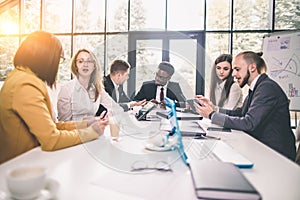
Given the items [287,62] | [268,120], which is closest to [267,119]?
[268,120]

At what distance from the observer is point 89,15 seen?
18.6ft

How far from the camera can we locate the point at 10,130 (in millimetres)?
1193

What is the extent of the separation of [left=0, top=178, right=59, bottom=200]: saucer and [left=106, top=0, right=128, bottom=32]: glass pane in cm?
510

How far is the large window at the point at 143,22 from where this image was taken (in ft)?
16.4

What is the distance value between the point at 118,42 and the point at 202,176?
5073 millimetres

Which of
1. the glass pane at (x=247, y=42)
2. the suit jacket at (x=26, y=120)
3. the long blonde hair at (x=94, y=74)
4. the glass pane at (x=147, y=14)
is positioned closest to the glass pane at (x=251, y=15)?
the glass pane at (x=247, y=42)

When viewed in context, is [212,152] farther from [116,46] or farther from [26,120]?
[116,46]

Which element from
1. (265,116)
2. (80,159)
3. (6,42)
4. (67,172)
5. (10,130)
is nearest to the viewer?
(67,172)

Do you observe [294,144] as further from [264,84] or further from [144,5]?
[144,5]

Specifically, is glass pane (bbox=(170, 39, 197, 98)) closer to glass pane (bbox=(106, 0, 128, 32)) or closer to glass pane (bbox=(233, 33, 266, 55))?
glass pane (bbox=(233, 33, 266, 55))

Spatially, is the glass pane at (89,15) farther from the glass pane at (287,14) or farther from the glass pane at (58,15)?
the glass pane at (287,14)

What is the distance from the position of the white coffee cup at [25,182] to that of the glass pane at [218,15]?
5013 millimetres

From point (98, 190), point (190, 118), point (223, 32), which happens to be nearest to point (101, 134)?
point (98, 190)

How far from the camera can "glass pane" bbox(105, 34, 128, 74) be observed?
18.1 feet
